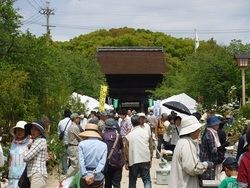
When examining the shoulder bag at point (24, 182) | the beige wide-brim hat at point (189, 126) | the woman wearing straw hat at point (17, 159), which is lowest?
the shoulder bag at point (24, 182)

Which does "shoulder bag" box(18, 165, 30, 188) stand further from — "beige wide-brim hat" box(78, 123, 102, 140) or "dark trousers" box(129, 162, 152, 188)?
"dark trousers" box(129, 162, 152, 188)

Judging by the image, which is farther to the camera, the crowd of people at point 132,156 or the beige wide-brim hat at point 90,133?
the beige wide-brim hat at point 90,133

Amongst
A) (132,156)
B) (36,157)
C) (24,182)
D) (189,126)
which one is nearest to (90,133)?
(36,157)

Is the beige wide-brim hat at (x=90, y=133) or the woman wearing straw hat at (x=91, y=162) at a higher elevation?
the beige wide-brim hat at (x=90, y=133)

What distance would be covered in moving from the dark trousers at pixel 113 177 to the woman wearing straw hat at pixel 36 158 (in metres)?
2.40

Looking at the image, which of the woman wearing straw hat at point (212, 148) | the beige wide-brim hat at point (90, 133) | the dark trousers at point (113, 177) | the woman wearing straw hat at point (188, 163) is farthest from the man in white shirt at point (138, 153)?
the woman wearing straw hat at point (188, 163)

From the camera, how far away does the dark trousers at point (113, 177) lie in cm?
911

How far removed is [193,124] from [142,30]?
6155cm

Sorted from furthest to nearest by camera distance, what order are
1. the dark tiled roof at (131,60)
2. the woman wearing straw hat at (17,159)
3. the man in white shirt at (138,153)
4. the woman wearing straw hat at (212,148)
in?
1. the dark tiled roof at (131,60)
2. the man in white shirt at (138,153)
3. the woman wearing straw hat at (212,148)
4. the woman wearing straw hat at (17,159)

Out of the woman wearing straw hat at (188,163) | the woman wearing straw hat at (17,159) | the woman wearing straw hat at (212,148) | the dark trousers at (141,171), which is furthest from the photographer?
the dark trousers at (141,171)

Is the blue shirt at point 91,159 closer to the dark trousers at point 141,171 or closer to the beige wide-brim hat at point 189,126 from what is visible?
the beige wide-brim hat at point 189,126


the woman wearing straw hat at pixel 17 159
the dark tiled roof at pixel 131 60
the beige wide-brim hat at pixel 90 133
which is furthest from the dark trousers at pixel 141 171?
the dark tiled roof at pixel 131 60

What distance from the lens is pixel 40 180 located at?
6816 millimetres

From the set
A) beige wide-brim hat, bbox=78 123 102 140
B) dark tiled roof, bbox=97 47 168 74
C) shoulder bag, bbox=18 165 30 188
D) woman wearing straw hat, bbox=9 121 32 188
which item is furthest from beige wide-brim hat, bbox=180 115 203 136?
dark tiled roof, bbox=97 47 168 74
